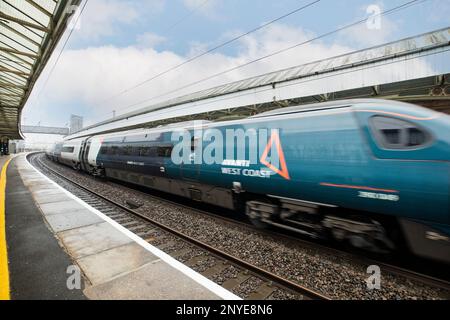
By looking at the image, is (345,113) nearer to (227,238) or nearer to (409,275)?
(409,275)

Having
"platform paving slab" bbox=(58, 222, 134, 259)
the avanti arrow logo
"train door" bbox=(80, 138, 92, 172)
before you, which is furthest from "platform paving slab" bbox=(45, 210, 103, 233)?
"train door" bbox=(80, 138, 92, 172)

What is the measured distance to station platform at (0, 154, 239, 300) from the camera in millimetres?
3432

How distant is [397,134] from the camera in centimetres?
395

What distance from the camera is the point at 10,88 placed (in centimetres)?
1323

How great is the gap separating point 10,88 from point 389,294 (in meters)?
19.4

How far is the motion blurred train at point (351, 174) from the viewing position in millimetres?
3619

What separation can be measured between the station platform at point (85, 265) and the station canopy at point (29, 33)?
601cm

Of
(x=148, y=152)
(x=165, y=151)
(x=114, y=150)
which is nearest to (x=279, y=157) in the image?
(x=165, y=151)

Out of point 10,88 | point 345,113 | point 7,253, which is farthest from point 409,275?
point 10,88

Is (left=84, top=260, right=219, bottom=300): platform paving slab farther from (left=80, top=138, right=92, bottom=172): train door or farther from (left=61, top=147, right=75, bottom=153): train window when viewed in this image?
(left=61, top=147, right=75, bottom=153): train window

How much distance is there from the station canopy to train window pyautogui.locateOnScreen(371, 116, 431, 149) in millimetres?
7930

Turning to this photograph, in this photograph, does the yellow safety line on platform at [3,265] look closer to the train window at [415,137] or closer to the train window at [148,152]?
the train window at [148,152]

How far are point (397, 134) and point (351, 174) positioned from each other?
103 centimetres

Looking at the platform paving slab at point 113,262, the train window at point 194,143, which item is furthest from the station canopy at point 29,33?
the platform paving slab at point 113,262
